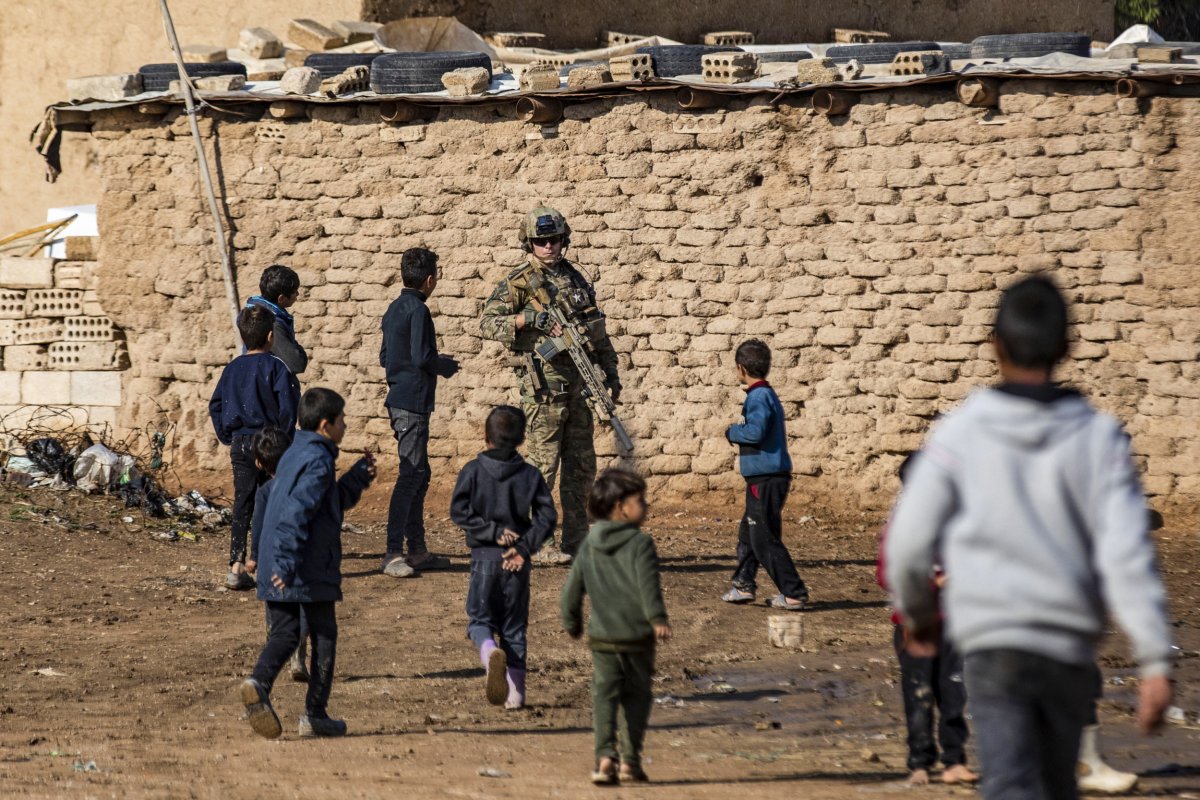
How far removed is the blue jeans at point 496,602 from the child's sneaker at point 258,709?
2.92 ft

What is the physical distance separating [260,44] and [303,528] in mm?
8617

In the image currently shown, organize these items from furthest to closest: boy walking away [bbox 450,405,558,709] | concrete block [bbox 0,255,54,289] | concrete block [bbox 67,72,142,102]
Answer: concrete block [bbox 0,255,54,289], concrete block [bbox 67,72,142,102], boy walking away [bbox 450,405,558,709]

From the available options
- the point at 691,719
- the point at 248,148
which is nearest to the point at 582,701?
the point at 691,719

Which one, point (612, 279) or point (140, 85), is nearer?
point (612, 279)

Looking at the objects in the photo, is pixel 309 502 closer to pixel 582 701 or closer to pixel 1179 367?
pixel 582 701

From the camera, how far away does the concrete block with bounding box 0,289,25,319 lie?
12.3 m

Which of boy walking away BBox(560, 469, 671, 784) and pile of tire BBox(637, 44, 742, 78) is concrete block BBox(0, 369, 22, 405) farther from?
boy walking away BBox(560, 469, 671, 784)

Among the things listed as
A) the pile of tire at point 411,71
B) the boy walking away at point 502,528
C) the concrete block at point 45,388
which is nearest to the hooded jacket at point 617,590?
the boy walking away at point 502,528

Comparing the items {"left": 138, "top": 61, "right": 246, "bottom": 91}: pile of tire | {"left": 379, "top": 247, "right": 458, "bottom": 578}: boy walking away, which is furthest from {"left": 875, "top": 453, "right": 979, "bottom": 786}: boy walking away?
{"left": 138, "top": 61, "right": 246, "bottom": 91}: pile of tire

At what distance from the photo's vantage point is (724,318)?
10578mm

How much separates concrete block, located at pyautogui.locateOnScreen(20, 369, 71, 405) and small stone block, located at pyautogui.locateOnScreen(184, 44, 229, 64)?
2807 mm

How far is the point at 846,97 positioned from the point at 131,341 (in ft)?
19.3

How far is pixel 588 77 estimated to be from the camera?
10.7m

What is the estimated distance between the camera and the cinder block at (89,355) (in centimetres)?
1214
